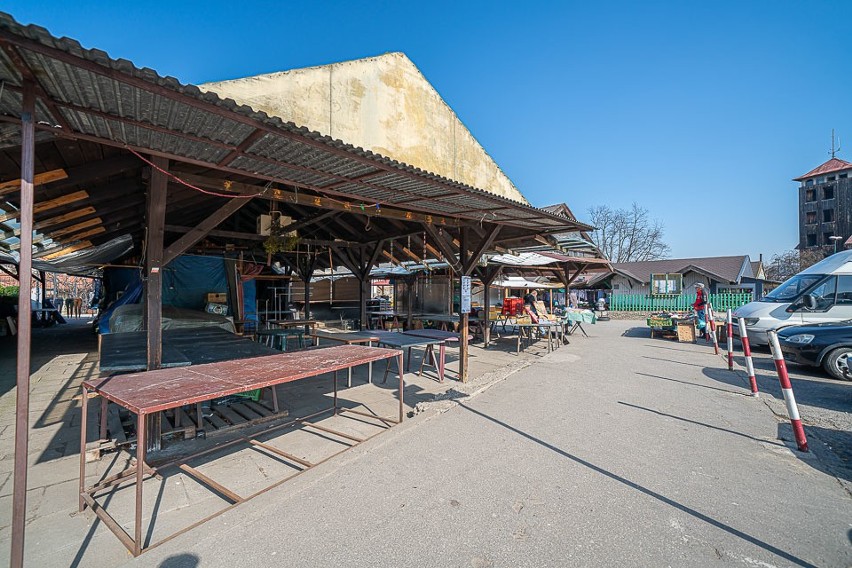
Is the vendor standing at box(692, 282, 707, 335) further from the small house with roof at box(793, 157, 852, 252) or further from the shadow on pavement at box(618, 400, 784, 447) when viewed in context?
the small house with roof at box(793, 157, 852, 252)

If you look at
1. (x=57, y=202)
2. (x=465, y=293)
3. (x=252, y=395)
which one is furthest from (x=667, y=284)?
(x=57, y=202)

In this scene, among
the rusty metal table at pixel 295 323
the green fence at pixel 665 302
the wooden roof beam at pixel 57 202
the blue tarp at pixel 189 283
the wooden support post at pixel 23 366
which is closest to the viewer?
the wooden support post at pixel 23 366

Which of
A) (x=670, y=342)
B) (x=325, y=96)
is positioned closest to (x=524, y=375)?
(x=670, y=342)

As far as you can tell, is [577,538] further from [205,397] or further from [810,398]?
[810,398]

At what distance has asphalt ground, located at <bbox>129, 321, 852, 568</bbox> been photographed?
2.29m

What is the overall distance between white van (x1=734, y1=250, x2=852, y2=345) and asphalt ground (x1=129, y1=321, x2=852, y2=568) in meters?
5.28

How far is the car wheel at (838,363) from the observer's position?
6.93 m

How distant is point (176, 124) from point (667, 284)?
30623 millimetres

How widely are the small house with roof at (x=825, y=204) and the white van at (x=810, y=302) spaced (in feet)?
141

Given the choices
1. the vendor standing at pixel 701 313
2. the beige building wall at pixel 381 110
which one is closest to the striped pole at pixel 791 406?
the vendor standing at pixel 701 313

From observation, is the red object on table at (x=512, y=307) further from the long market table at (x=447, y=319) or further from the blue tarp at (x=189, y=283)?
the blue tarp at (x=189, y=283)

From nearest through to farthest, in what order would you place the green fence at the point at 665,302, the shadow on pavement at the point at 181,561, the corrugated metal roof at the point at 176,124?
the corrugated metal roof at the point at 176,124 → the shadow on pavement at the point at 181,561 → the green fence at the point at 665,302

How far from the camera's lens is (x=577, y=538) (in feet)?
7.97

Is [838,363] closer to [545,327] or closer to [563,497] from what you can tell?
[545,327]
